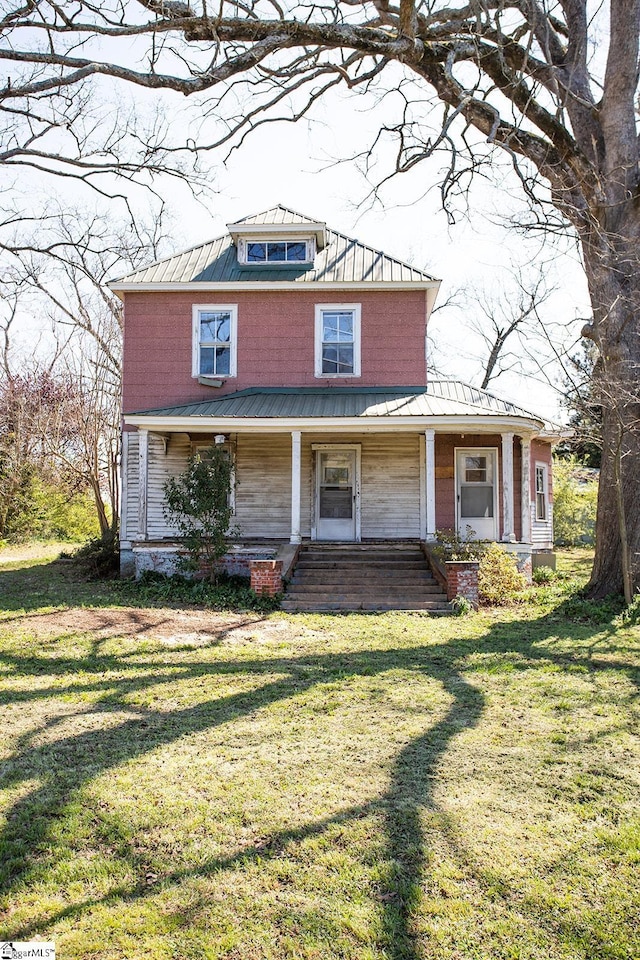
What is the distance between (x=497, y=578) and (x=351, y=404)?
470 cm

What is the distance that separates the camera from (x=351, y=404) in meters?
14.8

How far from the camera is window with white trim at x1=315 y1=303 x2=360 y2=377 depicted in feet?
52.1

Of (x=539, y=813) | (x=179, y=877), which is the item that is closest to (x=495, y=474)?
(x=539, y=813)

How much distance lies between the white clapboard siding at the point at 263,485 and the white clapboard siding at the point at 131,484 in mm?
2318

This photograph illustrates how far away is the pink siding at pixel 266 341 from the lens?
15.8 m

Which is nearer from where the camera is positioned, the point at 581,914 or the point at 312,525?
the point at 581,914

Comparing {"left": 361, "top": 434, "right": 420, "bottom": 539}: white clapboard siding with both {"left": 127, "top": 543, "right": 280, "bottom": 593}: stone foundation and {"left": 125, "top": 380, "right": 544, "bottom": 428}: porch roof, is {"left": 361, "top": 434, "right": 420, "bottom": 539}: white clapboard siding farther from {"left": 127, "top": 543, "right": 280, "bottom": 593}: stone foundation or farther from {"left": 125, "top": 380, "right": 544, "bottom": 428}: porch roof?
{"left": 127, "top": 543, "right": 280, "bottom": 593}: stone foundation

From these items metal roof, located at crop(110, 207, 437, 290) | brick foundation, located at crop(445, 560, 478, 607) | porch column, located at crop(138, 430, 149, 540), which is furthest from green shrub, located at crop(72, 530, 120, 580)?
brick foundation, located at crop(445, 560, 478, 607)

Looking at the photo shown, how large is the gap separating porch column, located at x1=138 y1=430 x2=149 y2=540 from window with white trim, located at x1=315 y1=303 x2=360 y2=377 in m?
4.08

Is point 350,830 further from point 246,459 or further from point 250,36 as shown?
point 246,459

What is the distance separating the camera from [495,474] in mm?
16047

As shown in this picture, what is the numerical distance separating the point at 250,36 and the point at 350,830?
9.13m

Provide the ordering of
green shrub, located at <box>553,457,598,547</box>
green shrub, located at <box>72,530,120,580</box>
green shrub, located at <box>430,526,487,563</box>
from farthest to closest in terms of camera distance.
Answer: green shrub, located at <box>553,457,598,547</box> < green shrub, located at <box>72,530,120,580</box> < green shrub, located at <box>430,526,487,563</box>

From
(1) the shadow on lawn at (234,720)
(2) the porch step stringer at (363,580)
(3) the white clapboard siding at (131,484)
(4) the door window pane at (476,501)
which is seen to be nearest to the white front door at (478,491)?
(4) the door window pane at (476,501)
